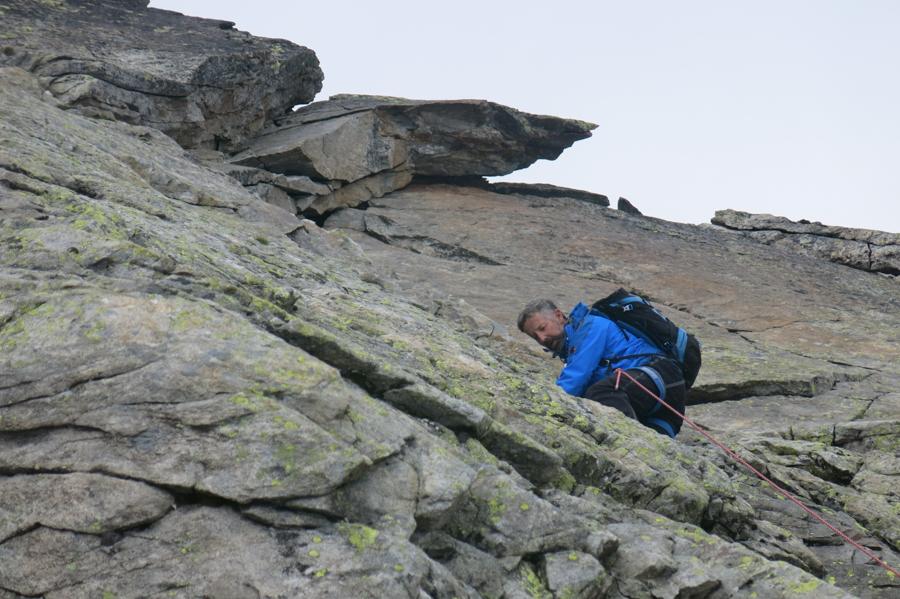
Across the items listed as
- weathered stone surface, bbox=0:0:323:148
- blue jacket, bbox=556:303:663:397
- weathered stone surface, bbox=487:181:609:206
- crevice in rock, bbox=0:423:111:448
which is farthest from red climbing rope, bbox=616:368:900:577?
weathered stone surface, bbox=487:181:609:206

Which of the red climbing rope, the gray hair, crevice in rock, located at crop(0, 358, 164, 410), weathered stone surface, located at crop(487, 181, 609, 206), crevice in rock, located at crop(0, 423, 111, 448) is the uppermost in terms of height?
weathered stone surface, located at crop(487, 181, 609, 206)

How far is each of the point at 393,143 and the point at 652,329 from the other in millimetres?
19234

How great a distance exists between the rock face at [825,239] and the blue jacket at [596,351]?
21.9 m

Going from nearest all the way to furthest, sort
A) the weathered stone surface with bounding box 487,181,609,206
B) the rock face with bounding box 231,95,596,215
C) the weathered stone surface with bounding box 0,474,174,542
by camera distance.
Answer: the weathered stone surface with bounding box 0,474,174,542 < the rock face with bounding box 231,95,596,215 < the weathered stone surface with bounding box 487,181,609,206

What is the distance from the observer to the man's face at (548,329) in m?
14.1

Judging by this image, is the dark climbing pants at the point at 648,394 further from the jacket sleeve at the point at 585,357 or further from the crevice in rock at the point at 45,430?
the crevice in rock at the point at 45,430

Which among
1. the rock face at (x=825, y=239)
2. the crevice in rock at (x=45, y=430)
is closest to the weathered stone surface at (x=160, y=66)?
the crevice in rock at (x=45, y=430)

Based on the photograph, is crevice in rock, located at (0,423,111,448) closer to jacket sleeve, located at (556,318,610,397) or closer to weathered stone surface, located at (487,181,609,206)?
jacket sleeve, located at (556,318,610,397)

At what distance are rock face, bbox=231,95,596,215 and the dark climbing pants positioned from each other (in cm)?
1674

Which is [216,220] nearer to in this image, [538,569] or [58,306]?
[58,306]

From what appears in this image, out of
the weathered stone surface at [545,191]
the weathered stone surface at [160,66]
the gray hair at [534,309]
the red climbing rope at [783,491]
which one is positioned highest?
the weathered stone surface at [160,66]

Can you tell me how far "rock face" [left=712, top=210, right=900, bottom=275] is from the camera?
3238 cm

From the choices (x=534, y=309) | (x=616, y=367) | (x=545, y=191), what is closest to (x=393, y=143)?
(x=545, y=191)

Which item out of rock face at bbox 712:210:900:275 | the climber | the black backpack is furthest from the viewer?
rock face at bbox 712:210:900:275
